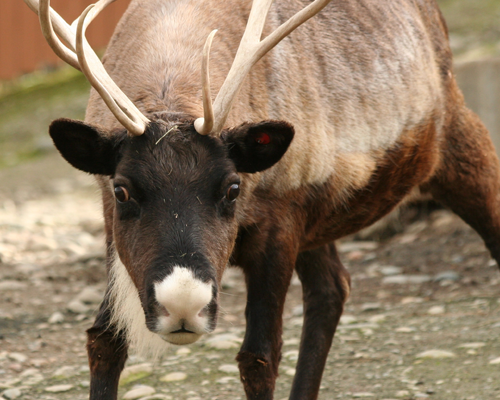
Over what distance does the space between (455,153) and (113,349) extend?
2.43m

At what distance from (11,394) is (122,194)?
2034mm

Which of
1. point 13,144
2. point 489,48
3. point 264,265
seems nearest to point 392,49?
point 264,265

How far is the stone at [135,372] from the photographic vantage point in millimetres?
4922

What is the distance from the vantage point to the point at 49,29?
3.18 metres

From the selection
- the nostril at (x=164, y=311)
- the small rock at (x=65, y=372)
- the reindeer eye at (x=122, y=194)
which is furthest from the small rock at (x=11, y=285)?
the nostril at (x=164, y=311)

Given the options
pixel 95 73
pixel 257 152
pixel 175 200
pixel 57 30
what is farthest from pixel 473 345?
pixel 57 30

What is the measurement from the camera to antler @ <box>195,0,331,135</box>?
3.23 meters

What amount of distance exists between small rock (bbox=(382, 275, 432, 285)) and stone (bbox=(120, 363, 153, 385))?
2.39 metres

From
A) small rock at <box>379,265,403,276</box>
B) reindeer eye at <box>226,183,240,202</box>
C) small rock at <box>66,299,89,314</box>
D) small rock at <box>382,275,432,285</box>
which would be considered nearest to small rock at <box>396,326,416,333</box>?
small rock at <box>382,275,432,285</box>

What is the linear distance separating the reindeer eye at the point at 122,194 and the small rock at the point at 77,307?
3160mm

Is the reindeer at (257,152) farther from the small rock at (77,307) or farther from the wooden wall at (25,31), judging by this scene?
the wooden wall at (25,31)

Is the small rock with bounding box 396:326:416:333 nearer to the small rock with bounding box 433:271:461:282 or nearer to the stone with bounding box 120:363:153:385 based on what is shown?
the small rock with bounding box 433:271:461:282

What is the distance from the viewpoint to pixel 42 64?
15.0 meters

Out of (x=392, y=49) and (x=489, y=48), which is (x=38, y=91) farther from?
(x=392, y=49)
